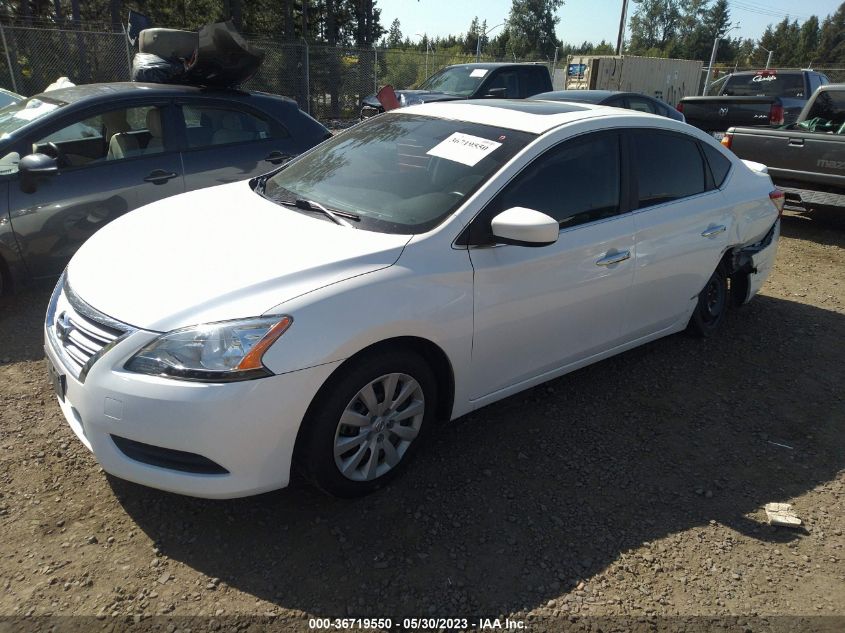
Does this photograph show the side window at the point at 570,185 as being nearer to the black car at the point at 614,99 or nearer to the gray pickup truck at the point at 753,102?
the black car at the point at 614,99

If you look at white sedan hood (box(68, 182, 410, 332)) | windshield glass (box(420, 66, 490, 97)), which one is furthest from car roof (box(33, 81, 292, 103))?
windshield glass (box(420, 66, 490, 97))

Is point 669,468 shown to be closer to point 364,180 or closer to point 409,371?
point 409,371

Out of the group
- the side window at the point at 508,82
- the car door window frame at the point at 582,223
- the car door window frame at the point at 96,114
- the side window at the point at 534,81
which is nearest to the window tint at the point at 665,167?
the car door window frame at the point at 582,223

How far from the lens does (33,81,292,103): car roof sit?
4.79 metres

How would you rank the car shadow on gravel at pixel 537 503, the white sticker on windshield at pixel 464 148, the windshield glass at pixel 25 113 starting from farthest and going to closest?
the windshield glass at pixel 25 113, the white sticker on windshield at pixel 464 148, the car shadow on gravel at pixel 537 503

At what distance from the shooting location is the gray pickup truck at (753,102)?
416 inches

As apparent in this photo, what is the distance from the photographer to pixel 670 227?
383 cm

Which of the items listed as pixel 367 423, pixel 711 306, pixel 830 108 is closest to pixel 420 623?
pixel 367 423

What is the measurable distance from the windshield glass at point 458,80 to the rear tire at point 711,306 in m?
8.20

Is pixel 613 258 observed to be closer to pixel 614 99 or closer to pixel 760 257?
pixel 760 257

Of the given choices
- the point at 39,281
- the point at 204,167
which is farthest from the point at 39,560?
the point at 204,167

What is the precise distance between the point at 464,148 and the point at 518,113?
0.49 metres

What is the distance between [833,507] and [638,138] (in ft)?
7.35

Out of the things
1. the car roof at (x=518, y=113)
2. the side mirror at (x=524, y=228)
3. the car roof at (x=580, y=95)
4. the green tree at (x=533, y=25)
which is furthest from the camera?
the green tree at (x=533, y=25)
